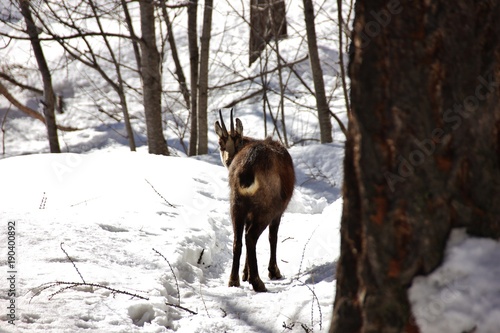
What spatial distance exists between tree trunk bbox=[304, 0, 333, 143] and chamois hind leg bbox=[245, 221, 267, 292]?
5020 millimetres

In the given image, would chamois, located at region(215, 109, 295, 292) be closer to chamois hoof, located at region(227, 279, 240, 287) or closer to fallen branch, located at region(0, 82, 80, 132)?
chamois hoof, located at region(227, 279, 240, 287)

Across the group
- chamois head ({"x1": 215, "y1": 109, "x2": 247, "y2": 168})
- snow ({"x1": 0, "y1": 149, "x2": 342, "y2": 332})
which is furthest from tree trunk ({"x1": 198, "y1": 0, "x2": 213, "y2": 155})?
chamois head ({"x1": 215, "y1": 109, "x2": 247, "y2": 168})

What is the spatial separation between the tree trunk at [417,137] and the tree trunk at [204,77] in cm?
757

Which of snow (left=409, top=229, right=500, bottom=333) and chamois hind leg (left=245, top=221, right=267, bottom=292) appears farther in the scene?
chamois hind leg (left=245, top=221, right=267, bottom=292)

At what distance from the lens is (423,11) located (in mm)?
2070

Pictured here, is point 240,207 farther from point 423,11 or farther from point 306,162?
point 306,162

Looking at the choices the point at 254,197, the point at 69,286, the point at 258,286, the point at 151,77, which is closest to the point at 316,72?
the point at 151,77

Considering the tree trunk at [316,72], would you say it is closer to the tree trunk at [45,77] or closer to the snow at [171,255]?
the snow at [171,255]

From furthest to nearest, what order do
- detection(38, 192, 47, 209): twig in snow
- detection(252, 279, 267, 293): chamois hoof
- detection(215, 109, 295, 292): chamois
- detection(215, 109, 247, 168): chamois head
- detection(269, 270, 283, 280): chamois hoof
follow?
detection(215, 109, 247, 168): chamois head → detection(38, 192, 47, 209): twig in snow → detection(269, 270, 283, 280): chamois hoof → detection(215, 109, 295, 292): chamois → detection(252, 279, 267, 293): chamois hoof

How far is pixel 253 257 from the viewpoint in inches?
187

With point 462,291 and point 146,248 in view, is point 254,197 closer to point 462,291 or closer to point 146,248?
point 146,248

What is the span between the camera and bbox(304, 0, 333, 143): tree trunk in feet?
29.6

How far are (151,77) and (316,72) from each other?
8.61 feet

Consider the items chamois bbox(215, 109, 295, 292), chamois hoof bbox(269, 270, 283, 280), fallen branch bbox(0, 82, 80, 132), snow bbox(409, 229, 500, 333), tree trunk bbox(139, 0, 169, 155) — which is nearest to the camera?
snow bbox(409, 229, 500, 333)
